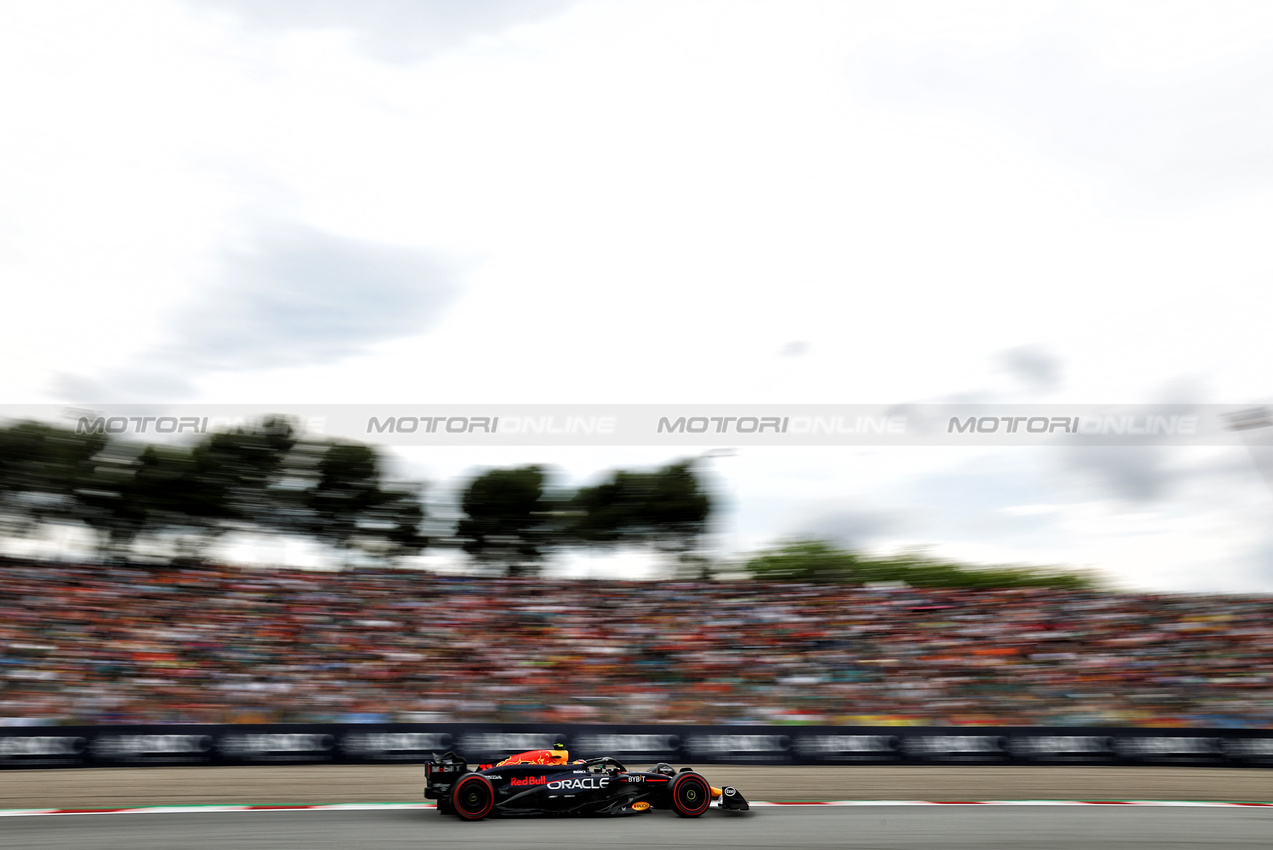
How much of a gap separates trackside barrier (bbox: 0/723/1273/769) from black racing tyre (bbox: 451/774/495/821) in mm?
2220

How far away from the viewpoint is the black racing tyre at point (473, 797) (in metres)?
7.99

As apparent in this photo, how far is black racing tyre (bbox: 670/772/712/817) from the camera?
8209mm

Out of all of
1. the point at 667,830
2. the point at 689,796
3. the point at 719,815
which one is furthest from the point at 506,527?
the point at 667,830

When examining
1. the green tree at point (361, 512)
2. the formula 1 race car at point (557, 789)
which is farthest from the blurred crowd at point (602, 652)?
the formula 1 race car at point (557, 789)

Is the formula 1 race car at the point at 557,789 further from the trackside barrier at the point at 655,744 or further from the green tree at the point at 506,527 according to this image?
the green tree at the point at 506,527

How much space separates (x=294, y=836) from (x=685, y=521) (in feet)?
39.3

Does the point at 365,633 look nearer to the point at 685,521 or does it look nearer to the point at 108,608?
the point at 108,608

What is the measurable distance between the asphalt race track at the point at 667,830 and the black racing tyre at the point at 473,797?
4.4 inches

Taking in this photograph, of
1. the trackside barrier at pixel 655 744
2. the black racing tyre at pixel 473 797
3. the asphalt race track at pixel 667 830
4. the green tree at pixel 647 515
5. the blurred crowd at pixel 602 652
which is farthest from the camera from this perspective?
the green tree at pixel 647 515

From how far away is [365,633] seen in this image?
13.6m

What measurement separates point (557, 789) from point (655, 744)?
8.36ft

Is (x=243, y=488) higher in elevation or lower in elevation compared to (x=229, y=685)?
higher

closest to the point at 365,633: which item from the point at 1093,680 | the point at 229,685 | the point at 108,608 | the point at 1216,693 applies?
A: the point at 229,685

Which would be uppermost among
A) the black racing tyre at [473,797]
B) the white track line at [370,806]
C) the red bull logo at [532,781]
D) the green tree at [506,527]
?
the green tree at [506,527]
